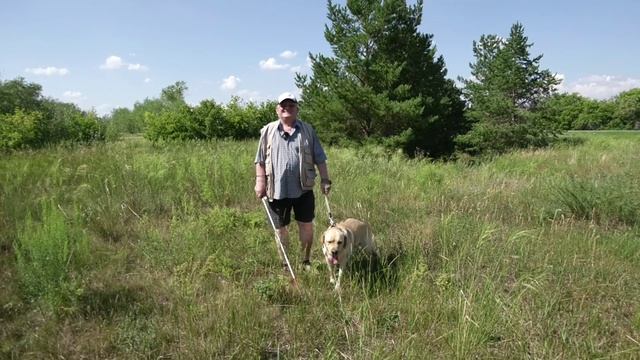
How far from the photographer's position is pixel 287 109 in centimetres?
435

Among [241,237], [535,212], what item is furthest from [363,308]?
[535,212]

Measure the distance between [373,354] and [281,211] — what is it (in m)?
1.96

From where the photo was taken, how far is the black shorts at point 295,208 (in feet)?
15.0

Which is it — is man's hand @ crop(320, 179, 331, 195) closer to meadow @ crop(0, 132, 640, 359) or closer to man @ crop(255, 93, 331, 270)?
man @ crop(255, 93, 331, 270)

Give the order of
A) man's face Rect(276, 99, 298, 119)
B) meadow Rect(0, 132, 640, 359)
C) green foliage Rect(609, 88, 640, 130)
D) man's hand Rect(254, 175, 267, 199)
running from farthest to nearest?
green foliage Rect(609, 88, 640, 130) → man's hand Rect(254, 175, 267, 199) → man's face Rect(276, 99, 298, 119) → meadow Rect(0, 132, 640, 359)

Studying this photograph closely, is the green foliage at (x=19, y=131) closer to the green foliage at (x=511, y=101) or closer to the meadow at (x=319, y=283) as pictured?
the meadow at (x=319, y=283)

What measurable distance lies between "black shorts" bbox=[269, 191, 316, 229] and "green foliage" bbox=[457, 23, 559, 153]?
21.7 m

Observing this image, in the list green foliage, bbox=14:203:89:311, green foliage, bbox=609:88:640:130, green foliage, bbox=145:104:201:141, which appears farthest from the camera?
green foliage, bbox=609:88:640:130

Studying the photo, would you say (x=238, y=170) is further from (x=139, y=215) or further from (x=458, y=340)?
(x=458, y=340)

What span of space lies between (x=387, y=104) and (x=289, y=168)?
15685mm

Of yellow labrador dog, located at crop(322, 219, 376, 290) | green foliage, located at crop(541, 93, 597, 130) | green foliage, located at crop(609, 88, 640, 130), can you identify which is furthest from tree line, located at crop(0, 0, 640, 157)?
green foliage, located at crop(541, 93, 597, 130)

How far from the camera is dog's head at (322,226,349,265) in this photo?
4098 mm

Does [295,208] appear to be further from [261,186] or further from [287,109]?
[287,109]

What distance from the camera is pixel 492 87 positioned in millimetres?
26984
